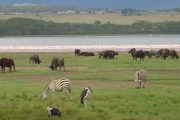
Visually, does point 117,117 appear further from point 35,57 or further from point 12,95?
→ point 35,57

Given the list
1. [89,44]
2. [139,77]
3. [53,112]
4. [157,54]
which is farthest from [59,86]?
[89,44]

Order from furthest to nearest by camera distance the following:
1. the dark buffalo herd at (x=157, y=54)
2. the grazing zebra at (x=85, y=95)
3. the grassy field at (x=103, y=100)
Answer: the dark buffalo herd at (x=157, y=54) < the grazing zebra at (x=85, y=95) < the grassy field at (x=103, y=100)

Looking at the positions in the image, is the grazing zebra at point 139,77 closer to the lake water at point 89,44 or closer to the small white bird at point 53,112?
the small white bird at point 53,112

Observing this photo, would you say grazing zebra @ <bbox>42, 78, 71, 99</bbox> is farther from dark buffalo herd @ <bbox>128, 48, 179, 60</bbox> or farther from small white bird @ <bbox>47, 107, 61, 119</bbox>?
dark buffalo herd @ <bbox>128, 48, 179, 60</bbox>

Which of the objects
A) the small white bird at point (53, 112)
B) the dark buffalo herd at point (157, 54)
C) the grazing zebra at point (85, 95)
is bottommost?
the small white bird at point (53, 112)

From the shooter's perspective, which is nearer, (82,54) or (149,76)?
(149,76)

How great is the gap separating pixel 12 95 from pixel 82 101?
4660 millimetres

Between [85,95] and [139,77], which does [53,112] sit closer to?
[85,95]

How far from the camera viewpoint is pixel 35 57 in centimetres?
5906

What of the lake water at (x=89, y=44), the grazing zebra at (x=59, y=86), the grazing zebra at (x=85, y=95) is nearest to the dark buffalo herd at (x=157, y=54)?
the lake water at (x=89, y=44)

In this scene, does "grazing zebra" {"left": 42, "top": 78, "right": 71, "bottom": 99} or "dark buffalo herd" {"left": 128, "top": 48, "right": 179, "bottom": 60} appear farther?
"dark buffalo herd" {"left": 128, "top": 48, "right": 179, "bottom": 60}

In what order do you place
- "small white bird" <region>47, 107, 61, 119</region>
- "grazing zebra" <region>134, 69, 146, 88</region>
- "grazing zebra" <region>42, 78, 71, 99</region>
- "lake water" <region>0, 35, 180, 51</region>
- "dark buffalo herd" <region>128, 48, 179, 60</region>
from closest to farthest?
"small white bird" <region>47, 107, 61, 119</region>
"grazing zebra" <region>42, 78, 71, 99</region>
"grazing zebra" <region>134, 69, 146, 88</region>
"dark buffalo herd" <region>128, 48, 179, 60</region>
"lake water" <region>0, 35, 180, 51</region>

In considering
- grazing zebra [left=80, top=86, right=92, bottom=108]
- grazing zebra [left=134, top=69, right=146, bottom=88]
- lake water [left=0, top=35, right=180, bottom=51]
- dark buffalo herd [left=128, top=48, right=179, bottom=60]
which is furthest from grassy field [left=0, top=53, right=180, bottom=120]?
lake water [left=0, top=35, right=180, bottom=51]

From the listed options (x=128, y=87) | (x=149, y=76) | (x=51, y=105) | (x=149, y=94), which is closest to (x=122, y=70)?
(x=149, y=76)
